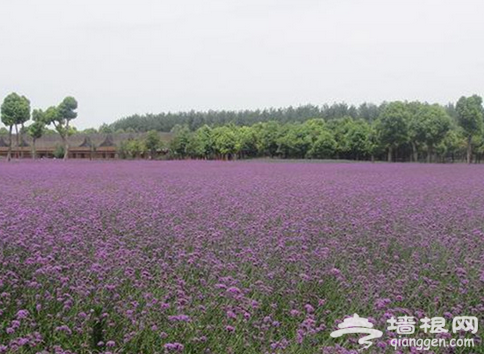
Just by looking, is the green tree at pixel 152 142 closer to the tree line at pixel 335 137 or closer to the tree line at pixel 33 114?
the tree line at pixel 335 137

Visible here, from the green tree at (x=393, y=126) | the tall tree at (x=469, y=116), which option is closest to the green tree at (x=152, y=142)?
the green tree at (x=393, y=126)

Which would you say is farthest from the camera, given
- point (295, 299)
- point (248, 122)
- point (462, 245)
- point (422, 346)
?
point (248, 122)

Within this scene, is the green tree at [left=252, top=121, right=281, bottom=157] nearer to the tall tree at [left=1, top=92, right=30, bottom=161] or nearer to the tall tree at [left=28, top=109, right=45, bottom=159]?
the tall tree at [left=28, top=109, right=45, bottom=159]

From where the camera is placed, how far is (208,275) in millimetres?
4363

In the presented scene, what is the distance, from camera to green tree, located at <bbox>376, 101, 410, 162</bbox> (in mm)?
60906

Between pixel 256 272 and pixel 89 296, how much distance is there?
1.44 meters

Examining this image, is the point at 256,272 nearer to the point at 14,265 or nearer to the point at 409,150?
the point at 14,265

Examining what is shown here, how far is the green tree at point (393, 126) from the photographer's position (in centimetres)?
6091

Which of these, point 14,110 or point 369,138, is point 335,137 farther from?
point 14,110

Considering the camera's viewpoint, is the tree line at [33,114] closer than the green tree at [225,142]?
Yes

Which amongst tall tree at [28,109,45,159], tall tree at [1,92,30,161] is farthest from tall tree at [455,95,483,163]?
tall tree at [28,109,45,159]

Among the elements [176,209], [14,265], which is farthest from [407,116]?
[14,265]

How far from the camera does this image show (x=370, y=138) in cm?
6775

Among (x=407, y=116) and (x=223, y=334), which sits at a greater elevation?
(x=407, y=116)
